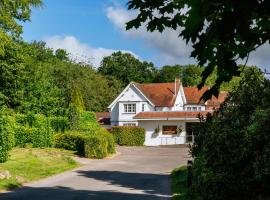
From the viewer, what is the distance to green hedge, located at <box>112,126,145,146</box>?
196 ft

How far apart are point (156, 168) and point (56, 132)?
14.7m

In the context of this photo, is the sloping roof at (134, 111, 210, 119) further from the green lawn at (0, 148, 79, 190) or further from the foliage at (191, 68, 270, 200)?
the foliage at (191, 68, 270, 200)

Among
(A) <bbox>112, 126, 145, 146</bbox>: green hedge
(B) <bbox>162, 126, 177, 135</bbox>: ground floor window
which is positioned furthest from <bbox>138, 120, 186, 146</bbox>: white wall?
(A) <bbox>112, 126, 145, 146</bbox>: green hedge

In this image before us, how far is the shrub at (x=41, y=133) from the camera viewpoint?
125 feet

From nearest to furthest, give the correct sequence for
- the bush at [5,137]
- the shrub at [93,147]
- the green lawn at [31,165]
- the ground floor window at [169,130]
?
1. the green lawn at [31,165]
2. the bush at [5,137]
3. the shrub at [93,147]
4. the ground floor window at [169,130]

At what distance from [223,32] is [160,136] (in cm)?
6012

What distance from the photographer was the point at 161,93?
72.6 m

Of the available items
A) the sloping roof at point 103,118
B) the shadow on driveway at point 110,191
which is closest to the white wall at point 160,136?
the sloping roof at point 103,118

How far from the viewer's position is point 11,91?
5219 cm

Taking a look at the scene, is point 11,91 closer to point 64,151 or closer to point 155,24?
point 64,151

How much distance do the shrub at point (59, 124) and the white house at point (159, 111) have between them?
60.3 ft

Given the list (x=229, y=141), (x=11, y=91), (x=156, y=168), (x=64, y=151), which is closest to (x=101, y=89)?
(x=11, y=91)

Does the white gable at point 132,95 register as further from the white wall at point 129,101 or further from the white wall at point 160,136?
the white wall at point 160,136

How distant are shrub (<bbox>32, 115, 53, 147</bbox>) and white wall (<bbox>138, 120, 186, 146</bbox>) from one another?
25.2m
